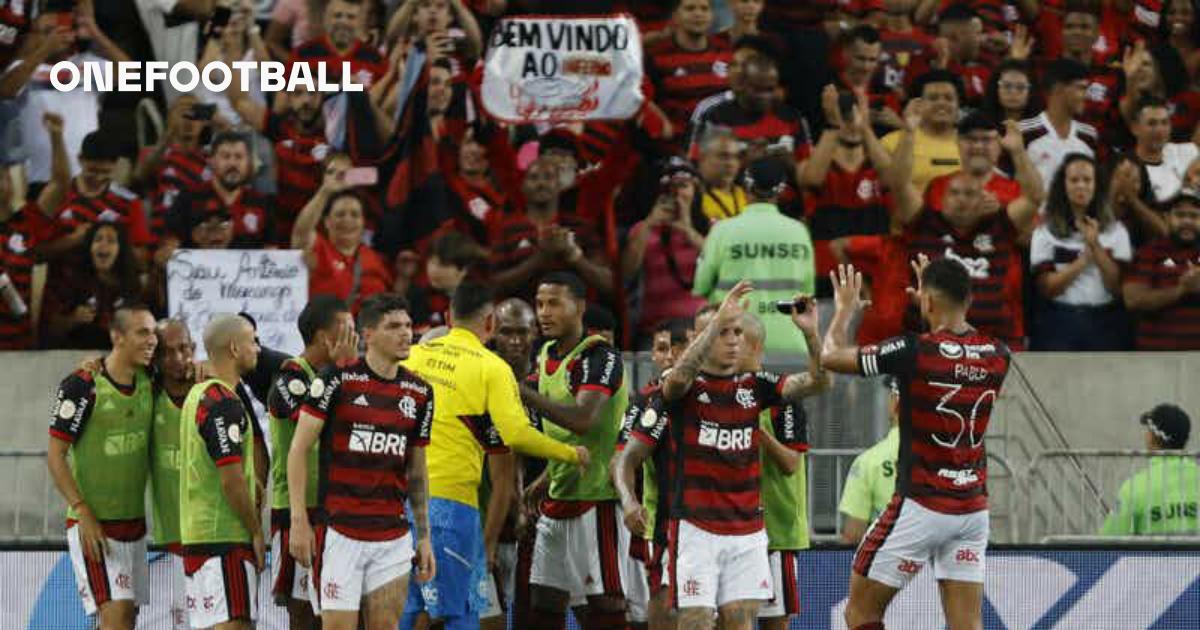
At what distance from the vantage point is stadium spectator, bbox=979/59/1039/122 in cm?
1902

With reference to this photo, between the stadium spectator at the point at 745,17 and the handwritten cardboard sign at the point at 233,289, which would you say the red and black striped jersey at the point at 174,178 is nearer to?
the handwritten cardboard sign at the point at 233,289

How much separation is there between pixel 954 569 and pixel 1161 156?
6.72m

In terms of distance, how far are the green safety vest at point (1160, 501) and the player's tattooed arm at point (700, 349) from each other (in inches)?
147

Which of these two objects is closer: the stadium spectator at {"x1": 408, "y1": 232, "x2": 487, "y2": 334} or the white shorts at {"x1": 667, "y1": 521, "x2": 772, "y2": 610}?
the white shorts at {"x1": 667, "y1": 521, "x2": 772, "y2": 610}

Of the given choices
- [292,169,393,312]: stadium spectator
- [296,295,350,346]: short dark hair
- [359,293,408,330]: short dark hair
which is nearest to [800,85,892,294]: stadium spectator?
[292,169,393,312]: stadium spectator

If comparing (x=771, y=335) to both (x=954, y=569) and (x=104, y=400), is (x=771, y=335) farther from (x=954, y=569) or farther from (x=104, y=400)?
(x=104, y=400)

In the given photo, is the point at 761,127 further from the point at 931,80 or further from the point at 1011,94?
the point at 1011,94

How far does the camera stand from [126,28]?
1981 cm

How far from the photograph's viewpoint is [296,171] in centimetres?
1856

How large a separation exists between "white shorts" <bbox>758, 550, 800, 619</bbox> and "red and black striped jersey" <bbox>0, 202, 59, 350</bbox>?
649 centimetres

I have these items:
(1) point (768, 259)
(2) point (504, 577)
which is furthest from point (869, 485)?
(2) point (504, 577)

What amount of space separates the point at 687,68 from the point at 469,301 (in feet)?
19.2

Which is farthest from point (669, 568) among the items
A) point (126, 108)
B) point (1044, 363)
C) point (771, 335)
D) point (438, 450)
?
point (126, 108)

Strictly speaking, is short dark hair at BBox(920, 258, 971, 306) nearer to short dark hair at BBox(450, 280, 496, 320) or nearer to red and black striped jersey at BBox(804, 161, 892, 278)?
short dark hair at BBox(450, 280, 496, 320)
